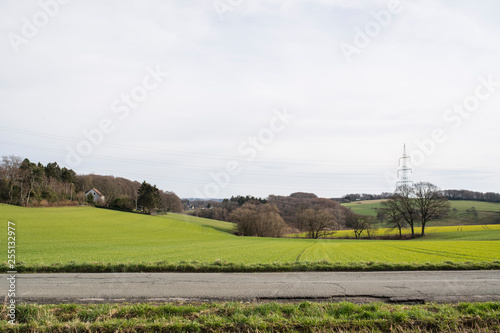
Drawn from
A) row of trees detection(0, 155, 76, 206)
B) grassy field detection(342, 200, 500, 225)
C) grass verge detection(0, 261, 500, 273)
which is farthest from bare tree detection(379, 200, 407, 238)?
row of trees detection(0, 155, 76, 206)

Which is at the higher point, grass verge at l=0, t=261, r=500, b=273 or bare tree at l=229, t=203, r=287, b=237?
grass verge at l=0, t=261, r=500, b=273

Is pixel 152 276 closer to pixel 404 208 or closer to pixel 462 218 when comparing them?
pixel 404 208

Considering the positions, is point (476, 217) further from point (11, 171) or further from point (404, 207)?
point (11, 171)

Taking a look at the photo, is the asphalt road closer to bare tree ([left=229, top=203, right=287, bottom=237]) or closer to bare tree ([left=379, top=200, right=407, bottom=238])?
bare tree ([left=379, top=200, right=407, bottom=238])

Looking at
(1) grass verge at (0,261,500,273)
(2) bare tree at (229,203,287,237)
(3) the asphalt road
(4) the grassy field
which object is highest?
(3) the asphalt road

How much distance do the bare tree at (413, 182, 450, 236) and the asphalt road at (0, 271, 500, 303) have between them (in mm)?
58727

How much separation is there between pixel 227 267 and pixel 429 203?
206 ft

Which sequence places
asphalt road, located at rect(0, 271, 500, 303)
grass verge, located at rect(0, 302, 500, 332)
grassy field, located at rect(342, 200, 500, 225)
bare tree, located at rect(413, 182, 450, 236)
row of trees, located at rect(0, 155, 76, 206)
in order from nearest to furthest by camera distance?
grass verge, located at rect(0, 302, 500, 332) → asphalt road, located at rect(0, 271, 500, 303) → bare tree, located at rect(413, 182, 450, 236) → row of trees, located at rect(0, 155, 76, 206) → grassy field, located at rect(342, 200, 500, 225)

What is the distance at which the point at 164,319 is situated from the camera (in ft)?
22.0

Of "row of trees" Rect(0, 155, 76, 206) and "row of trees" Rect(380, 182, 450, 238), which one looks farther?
"row of trees" Rect(0, 155, 76, 206)

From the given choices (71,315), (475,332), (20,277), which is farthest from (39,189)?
(475,332)

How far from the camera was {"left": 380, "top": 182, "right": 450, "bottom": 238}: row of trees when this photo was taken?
209ft

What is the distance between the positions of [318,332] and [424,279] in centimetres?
629

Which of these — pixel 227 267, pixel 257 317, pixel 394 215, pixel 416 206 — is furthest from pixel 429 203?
pixel 257 317
